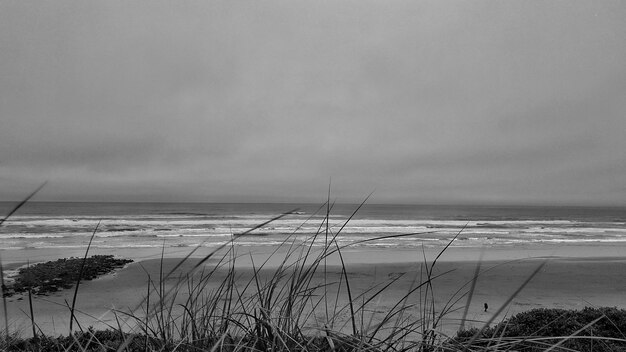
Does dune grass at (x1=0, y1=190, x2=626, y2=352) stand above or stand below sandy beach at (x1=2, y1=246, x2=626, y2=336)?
above

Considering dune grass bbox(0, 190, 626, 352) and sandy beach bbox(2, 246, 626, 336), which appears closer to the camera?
dune grass bbox(0, 190, 626, 352)

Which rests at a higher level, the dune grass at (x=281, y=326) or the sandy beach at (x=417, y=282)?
the dune grass at (x=281, y=326)

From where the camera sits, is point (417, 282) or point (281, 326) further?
point (417, 282)

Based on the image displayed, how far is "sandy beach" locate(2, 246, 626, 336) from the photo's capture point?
7.12 meters

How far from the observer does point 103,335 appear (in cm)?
447

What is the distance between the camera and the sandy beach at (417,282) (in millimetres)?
7117

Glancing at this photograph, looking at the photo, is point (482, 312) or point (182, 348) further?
point (482, 312)

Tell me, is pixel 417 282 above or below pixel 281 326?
below

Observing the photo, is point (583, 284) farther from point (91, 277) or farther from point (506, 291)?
point (91, 277)

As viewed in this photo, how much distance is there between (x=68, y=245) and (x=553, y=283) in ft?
55.8

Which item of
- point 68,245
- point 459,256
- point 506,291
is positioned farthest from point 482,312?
point 68,245

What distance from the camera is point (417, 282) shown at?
8.61 meters

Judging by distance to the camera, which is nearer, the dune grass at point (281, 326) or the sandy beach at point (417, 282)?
the dune grass at point (281, 326)

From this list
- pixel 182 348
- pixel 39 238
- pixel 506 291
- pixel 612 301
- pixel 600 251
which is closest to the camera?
pixel 182 348
